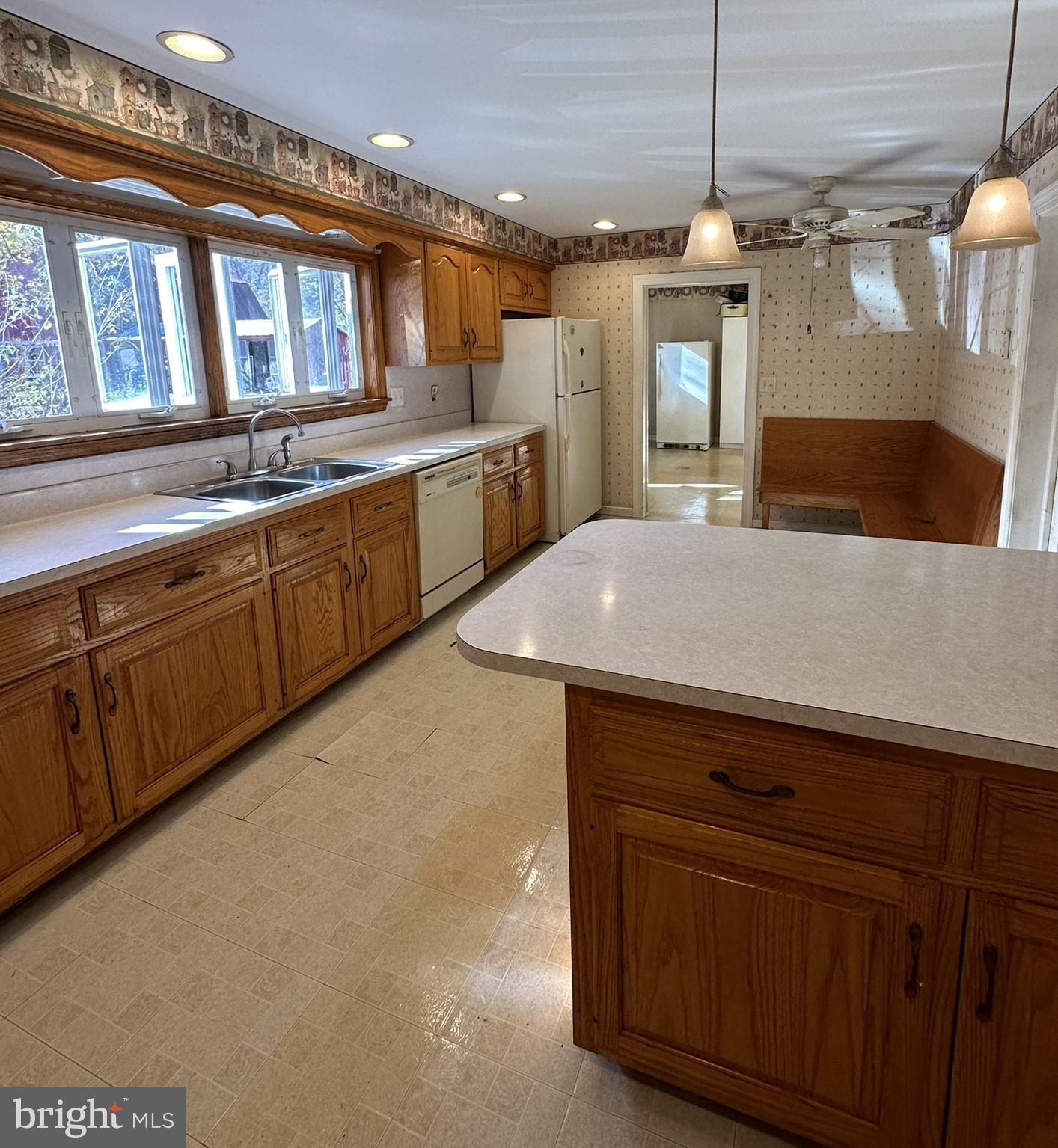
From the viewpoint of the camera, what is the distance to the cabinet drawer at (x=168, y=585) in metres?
2.00

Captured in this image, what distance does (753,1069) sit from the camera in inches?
49.1

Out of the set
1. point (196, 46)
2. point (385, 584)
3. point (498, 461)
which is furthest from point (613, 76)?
point (498, 461)

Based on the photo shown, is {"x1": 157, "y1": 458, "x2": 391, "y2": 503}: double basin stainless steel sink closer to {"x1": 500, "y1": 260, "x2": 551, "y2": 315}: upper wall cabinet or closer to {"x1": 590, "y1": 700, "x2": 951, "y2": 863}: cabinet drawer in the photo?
{"x1": 590, "y1": 700, "x2": 951, "y2": 863}: cabinet drawer

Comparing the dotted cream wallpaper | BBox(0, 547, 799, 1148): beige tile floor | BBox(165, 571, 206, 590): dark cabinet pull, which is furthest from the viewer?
the dotted cream wallpaper

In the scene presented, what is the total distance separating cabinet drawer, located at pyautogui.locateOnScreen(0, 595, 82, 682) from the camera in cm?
175

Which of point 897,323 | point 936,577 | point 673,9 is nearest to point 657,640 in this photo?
point 936,577

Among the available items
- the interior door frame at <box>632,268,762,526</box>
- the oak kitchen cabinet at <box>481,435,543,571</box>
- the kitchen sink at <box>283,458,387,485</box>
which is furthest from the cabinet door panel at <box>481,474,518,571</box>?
the interior door frame at <box>632,268,762,526</box>

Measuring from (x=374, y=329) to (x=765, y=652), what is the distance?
3.53 meters

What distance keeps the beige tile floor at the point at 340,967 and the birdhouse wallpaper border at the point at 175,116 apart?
213cm

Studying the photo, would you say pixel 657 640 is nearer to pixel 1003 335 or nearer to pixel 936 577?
pixel 936 577

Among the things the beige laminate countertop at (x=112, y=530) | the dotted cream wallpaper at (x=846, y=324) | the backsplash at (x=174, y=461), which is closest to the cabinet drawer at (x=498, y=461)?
the backsplash at (x=174, y=461)

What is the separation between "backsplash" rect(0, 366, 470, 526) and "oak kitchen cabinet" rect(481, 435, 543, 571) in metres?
0.61

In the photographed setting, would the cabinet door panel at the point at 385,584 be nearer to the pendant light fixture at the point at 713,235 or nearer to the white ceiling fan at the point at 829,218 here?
the pendant light fixture at the point at 713,235

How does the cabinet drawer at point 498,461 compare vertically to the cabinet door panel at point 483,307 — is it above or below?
below
